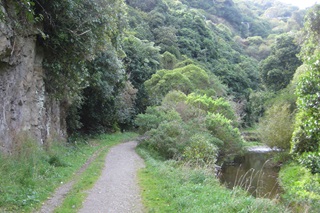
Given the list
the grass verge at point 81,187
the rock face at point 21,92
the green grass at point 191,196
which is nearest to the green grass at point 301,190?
the green grass at point 191,196

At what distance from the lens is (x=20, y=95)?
1295 centimetres

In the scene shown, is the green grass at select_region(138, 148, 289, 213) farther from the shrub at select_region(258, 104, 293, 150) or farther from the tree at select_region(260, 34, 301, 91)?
the tree at select_region(260, 34, 301, 91)

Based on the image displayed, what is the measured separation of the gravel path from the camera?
9.08 meters

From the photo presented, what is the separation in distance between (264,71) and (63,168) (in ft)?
153

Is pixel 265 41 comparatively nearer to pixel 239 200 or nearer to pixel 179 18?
pixel 179 18

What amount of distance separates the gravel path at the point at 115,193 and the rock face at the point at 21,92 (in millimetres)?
3411

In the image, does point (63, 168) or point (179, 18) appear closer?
point (63, 168)

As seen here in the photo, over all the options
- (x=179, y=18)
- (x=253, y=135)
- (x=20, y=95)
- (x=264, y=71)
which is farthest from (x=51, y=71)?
(x=179, y=18)

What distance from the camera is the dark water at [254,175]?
17.8 meters

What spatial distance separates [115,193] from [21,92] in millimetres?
5693

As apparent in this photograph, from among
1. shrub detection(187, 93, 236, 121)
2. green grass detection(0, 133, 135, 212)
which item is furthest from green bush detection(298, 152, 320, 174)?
shrub detection(187, 93, 236, 121)

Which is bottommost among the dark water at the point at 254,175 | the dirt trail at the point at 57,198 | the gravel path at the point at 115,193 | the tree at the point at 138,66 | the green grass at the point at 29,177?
the dark water at the point at 254,175

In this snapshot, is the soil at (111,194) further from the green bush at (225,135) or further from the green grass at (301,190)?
the green bush at (225,135)

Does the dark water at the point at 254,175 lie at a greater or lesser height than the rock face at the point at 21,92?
lesser
